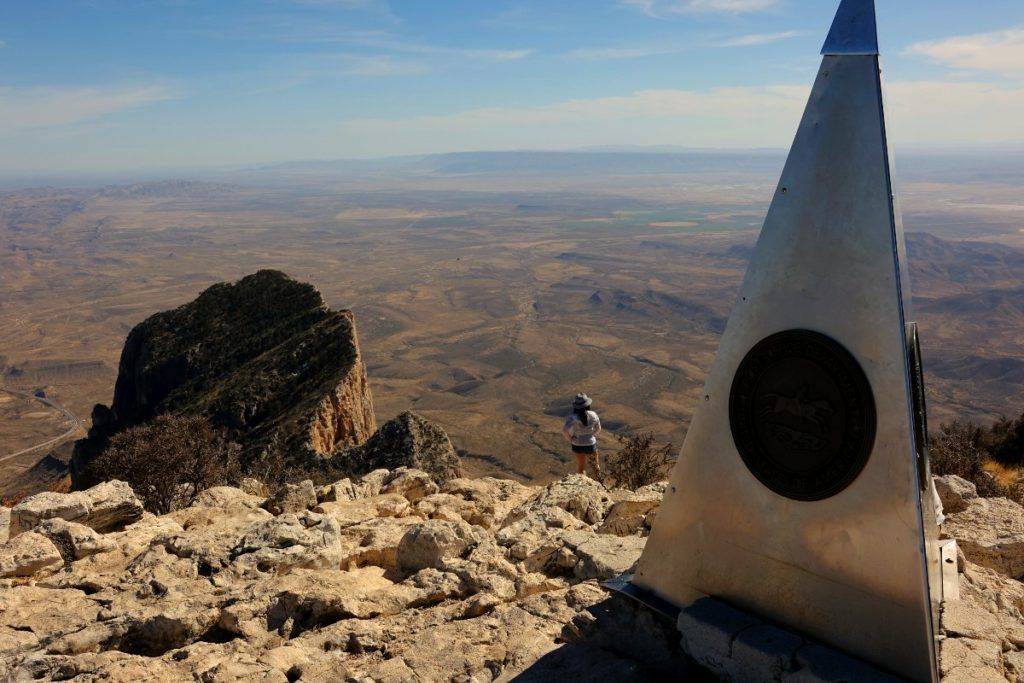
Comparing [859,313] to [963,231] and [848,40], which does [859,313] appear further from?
[963,231]

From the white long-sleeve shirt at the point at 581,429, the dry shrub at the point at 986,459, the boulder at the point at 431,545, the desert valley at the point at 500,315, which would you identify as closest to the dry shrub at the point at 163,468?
the boulder at the point at 431,545

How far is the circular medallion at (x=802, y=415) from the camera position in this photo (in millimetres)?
4465

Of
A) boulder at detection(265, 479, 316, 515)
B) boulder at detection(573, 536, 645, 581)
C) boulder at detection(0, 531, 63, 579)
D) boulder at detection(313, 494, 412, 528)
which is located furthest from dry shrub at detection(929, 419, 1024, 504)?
boulder at detection(0, 531, 63, 579)

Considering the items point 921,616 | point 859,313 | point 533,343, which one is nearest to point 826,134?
point 859,313

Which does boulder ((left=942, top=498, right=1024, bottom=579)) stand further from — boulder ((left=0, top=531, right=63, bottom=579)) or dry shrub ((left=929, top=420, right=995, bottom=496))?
boulder ((left=0, top=531, right=63, bottom=579))

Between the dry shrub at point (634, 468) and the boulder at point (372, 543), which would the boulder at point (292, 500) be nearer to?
the boulder at point (372, 543)

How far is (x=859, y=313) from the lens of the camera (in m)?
4.43

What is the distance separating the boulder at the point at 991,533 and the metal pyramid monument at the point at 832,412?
2674mm

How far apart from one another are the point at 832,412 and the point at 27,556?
657cm

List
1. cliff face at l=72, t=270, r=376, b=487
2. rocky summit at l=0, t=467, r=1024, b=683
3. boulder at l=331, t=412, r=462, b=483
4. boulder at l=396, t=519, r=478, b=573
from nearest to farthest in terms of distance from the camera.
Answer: rocky summit at l=0, t=467, r=1024, b=683 → boulder at l=396, t=519, r=478, b=573 → boulder at l=331, t=412, r=462, b=483 → cliff face at l=72, t=270, r=376, b=487

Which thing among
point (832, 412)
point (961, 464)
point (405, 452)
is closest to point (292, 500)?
point (405, 452)

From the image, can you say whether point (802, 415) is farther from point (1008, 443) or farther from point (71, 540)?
point (1008, 443)

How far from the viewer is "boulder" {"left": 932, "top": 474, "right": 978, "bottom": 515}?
7832 mm

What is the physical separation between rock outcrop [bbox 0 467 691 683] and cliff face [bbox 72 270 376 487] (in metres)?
7.43
